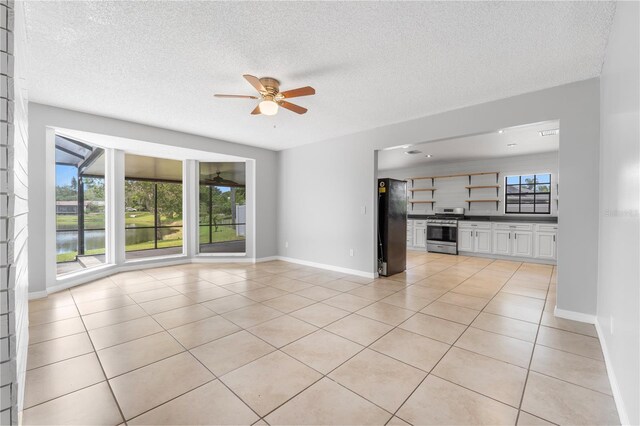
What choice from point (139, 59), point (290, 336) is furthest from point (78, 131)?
point (290, 336)

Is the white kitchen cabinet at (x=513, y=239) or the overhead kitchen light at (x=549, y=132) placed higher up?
the overhead kitchen light at (x=549, y=132)

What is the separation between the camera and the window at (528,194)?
6.75 m

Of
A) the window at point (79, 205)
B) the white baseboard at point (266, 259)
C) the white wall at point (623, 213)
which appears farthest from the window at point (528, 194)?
the window at point (79, 205)

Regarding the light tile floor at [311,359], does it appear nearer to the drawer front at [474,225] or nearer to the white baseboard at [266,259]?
the white baseboard at [266,259]

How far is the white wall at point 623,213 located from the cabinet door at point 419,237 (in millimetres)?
5552

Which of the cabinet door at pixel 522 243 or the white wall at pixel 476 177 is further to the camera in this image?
the white wall at pixel 476 177

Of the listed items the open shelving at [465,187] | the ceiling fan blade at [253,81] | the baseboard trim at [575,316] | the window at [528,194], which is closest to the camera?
the ceiling fan blade at [253,81]

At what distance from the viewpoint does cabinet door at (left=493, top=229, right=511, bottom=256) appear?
6477 millimetres

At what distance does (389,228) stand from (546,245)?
151 inches

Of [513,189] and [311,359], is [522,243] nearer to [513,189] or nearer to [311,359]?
[513,189]

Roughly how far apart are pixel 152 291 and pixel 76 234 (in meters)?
1.99

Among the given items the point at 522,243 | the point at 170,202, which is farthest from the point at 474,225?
the point at 170,202

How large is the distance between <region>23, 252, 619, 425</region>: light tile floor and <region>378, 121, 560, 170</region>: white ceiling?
9.24 feet

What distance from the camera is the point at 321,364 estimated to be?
2.16m
